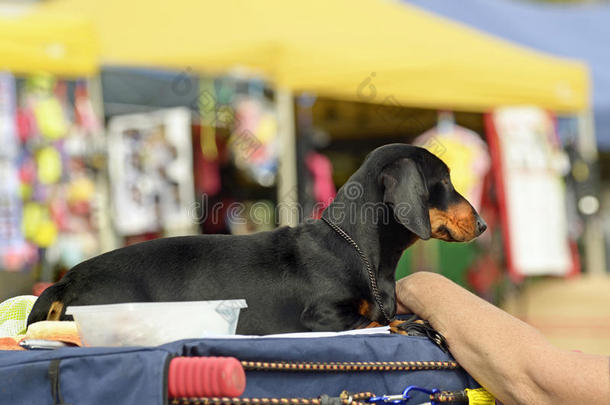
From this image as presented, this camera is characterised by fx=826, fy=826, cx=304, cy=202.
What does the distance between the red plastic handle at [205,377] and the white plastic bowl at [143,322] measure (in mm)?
193

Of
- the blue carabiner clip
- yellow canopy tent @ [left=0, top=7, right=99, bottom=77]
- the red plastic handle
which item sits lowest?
the blue carabiner clip

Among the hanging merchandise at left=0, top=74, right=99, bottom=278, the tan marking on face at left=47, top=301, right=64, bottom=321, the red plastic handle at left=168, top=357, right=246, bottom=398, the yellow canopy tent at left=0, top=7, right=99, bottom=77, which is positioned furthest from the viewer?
the hanging merchandise at left=0, top=74, right=99, bottom=278

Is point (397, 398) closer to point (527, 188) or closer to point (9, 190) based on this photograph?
point (9, 190)

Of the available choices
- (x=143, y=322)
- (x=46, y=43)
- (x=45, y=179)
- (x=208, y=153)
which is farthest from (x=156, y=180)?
(x=143, y=322)

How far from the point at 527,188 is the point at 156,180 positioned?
9.69ft

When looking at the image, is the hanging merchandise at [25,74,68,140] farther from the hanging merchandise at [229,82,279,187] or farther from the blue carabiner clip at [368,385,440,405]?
the blue carabiner clip at [368,385,440,405]

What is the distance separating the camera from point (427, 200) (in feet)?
7.50

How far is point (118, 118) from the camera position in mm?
6527

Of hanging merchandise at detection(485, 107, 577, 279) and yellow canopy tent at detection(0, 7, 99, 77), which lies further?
hanging merchandise at detection(485, 107, 577, 279)

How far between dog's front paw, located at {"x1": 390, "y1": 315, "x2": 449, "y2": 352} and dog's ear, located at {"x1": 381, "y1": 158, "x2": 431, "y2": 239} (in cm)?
31

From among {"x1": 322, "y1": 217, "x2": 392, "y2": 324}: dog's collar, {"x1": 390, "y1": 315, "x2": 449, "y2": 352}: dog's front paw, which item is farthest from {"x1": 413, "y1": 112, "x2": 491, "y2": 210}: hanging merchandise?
{"x1": 390, "y1": 315, "x2": 449, "y2": 352}: dog's front paw

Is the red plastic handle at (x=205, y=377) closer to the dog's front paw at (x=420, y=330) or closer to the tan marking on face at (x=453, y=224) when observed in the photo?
the dog's front paw at (x=420, y=330)

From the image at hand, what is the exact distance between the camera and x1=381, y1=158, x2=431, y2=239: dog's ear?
220 centimetres

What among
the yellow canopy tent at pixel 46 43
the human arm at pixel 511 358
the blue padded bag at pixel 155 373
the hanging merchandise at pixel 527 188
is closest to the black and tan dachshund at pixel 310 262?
the human arm at pixel 511 358
